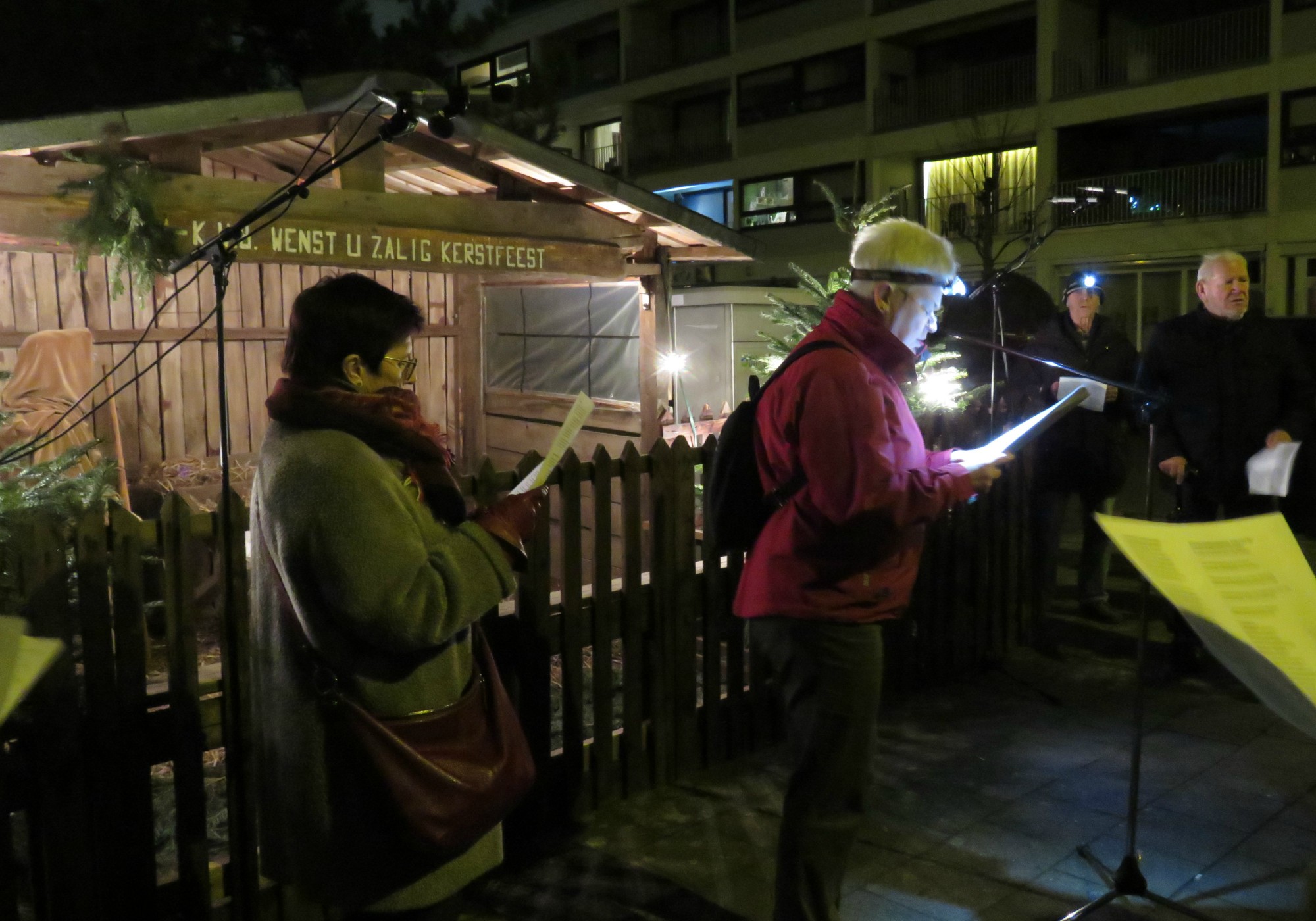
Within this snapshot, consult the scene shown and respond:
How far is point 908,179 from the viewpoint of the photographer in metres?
30.9

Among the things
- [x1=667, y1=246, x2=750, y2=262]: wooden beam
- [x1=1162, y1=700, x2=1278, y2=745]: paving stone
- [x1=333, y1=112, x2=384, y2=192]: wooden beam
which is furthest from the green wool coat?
[x1=667, y1=246, x2=750, y2=262]: wooden beam

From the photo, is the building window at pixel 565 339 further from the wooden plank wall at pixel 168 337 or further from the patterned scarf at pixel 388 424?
the patterned scarf at pixel 388 424

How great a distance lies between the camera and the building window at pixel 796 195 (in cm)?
3148

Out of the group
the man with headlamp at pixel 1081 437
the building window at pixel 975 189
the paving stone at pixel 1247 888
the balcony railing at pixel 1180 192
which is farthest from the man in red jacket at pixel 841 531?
the building window at pixel 975 189

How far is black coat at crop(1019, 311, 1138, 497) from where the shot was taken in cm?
708

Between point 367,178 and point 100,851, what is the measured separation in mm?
4483

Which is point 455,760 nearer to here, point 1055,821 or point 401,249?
point 1055,821

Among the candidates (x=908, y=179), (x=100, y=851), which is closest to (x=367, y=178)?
(x=100, y=851)

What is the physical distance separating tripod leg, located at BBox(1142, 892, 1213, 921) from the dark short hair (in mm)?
3112

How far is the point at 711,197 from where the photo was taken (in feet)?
119

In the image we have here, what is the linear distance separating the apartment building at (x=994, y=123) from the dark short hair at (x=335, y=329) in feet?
48.3

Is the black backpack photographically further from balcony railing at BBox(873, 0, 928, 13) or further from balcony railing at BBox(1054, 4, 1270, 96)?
balcony railing at BBox(873, 0, 928, 13)

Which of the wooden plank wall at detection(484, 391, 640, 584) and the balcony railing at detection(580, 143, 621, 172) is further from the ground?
the balcony railing at detection(580, 143, 621, 172)

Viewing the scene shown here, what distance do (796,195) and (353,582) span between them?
3201 cm
